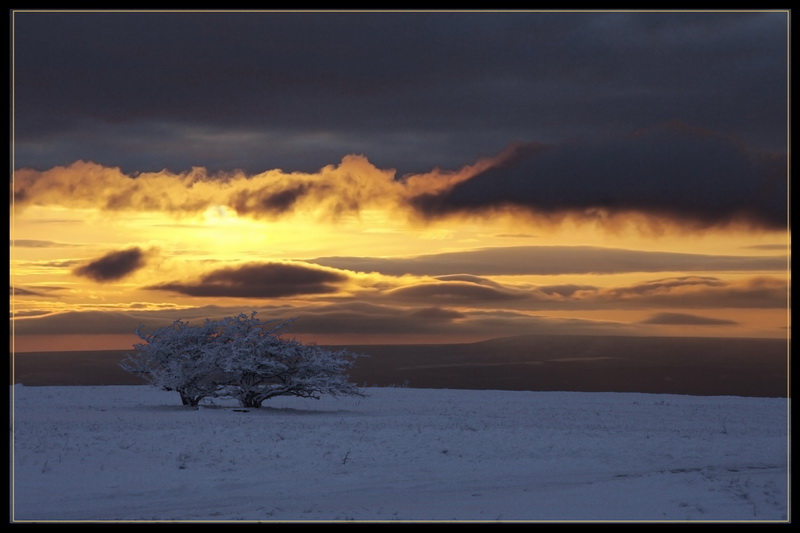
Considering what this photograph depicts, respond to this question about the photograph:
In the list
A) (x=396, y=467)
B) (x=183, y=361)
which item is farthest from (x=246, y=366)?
(x=396, y=467)

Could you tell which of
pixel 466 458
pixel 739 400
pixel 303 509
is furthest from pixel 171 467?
pixel 739 400

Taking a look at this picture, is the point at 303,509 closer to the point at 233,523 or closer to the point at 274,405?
the point at 233,523

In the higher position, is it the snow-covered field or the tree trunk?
the snow-covered field

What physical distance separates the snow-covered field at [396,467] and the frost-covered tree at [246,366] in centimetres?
321

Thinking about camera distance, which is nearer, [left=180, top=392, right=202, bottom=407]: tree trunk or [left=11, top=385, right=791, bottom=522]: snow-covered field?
[left=11, top=385, right=791, bottom=522]: snow-covered field

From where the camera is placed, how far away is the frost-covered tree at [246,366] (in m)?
32.2

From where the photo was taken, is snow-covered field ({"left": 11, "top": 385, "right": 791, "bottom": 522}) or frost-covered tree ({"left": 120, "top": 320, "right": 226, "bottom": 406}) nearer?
snow-covered field ({"left": 11, "top": 385, "right": 791, "bottom": 522})

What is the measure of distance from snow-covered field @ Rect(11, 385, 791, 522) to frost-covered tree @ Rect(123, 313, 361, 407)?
3211mm

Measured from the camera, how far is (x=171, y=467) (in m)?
18.5

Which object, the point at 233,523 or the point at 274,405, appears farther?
the point at 274,405

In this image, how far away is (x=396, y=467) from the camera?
61.4ft

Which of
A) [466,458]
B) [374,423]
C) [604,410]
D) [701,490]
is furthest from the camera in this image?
[604,410]

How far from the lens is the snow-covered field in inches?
602

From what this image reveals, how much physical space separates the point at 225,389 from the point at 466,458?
16570mm
